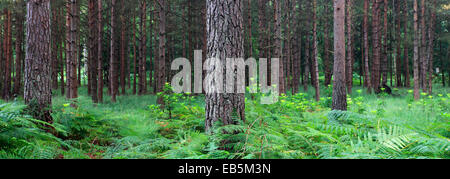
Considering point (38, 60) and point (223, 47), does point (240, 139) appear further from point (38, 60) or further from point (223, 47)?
point (38, 60)

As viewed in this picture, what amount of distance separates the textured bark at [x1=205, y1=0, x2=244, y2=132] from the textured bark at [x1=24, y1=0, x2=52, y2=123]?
333 centimetres

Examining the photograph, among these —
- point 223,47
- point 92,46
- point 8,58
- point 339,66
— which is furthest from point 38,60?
point 8,58

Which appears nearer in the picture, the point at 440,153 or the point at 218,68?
the point at 440,153

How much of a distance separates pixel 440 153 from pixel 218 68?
103 inches

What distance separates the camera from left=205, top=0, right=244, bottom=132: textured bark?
11.6ft

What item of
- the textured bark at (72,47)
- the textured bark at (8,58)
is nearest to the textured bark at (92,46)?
the textured bark at (72,47)

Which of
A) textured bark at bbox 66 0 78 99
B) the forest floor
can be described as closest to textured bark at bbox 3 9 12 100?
textured bark at bbox 66 0 78 99

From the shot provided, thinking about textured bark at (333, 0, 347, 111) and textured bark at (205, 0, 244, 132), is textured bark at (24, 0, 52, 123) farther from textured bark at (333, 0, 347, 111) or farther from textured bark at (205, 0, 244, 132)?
textured bark at (333, 0, 347, 111)

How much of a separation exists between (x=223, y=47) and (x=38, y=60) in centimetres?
389

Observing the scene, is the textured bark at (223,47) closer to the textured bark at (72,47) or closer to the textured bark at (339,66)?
the textured bark at (339,66)
